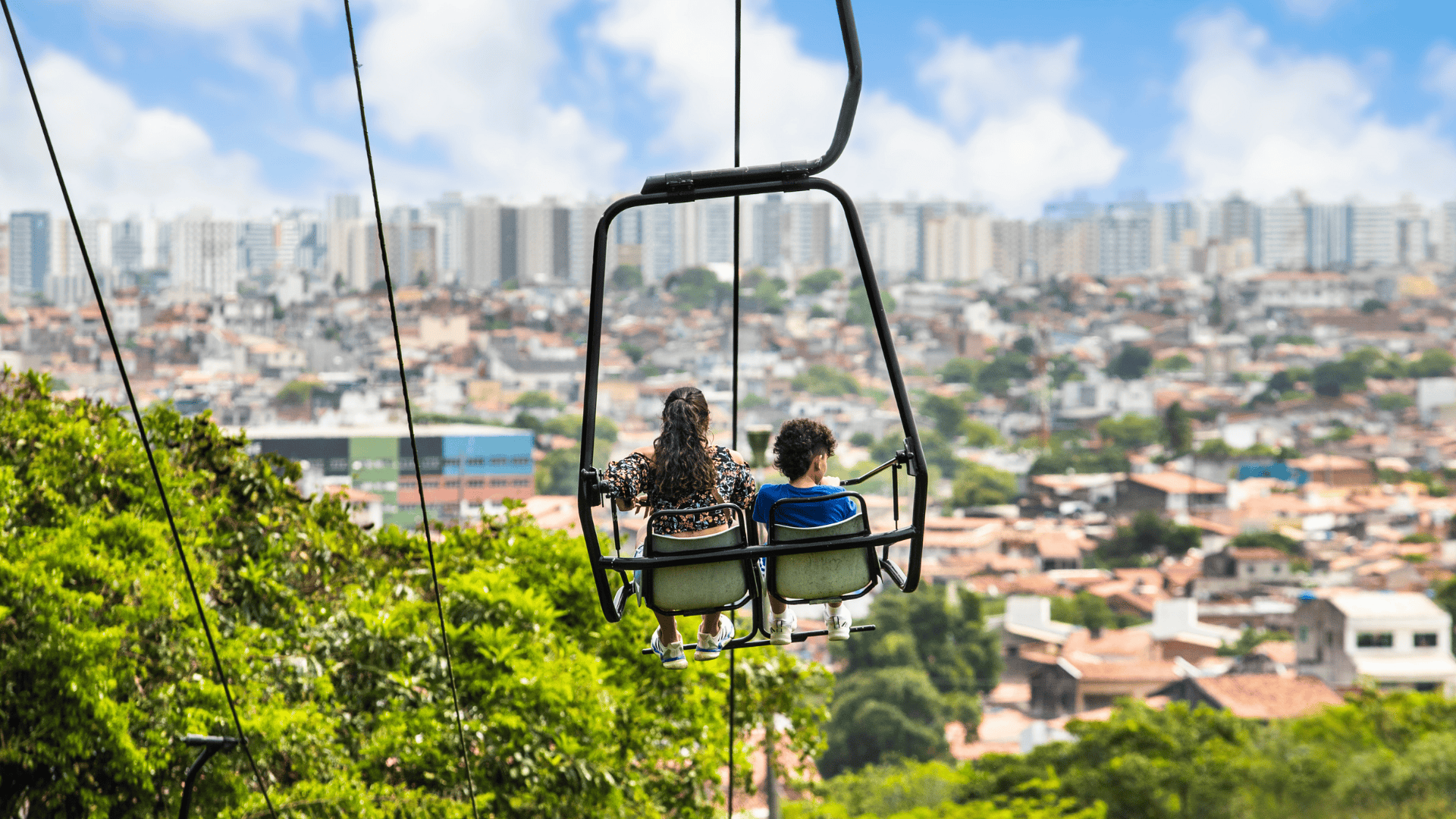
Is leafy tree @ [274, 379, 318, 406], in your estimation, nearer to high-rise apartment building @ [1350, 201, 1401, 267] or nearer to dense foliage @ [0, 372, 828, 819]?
dense foliage @ [0, 372, 828, 819]

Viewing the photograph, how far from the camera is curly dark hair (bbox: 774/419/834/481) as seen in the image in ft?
10.9

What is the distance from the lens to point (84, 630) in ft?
19.5

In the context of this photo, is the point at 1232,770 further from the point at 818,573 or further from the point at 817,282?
the point at 817,282

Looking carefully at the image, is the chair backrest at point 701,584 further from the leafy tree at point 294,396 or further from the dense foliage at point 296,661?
the leafy tree at point 294,396

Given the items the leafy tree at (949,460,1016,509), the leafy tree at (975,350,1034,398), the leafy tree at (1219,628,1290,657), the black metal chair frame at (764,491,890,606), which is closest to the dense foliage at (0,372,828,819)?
the black metal chair frame at (764,491,890,606)

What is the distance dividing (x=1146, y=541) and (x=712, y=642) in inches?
2807

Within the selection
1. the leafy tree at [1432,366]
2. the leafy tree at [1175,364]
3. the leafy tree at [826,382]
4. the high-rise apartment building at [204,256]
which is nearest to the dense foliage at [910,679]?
the leafy tree at [826,382]

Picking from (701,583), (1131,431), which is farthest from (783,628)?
(1131,431)

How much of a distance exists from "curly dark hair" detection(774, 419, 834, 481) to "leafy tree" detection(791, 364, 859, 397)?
297 feet

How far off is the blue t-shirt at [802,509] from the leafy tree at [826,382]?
298ft

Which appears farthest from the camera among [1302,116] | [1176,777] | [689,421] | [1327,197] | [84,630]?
[1327,197]

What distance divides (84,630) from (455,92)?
123m

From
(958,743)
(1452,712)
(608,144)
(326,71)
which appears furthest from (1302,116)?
(1452,712)

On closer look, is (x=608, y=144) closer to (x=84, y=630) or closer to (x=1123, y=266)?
(x=1123, y=266)
